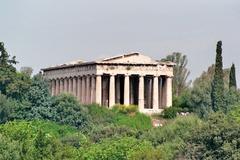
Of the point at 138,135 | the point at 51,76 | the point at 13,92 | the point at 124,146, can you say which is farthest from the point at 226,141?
the point at 51,76

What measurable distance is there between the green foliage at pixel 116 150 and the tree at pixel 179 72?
4896 cm

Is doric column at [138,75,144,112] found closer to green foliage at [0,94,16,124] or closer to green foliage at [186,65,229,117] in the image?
green foliage at [186,65,229,117]

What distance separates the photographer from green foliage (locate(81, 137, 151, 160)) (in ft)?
314

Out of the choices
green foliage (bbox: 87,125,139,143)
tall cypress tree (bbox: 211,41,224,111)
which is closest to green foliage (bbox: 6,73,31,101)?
green foliage (bbox: 87,125,139,143)

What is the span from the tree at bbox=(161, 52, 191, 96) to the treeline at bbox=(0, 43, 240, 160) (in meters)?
2.82

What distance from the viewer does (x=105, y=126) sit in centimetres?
11562

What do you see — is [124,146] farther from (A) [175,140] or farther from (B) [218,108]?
(B) [218,108]

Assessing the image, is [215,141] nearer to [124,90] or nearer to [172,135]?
[172,135]

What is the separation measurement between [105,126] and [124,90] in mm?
14620

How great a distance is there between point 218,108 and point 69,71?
16838 mm

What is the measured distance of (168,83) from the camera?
131625 mm

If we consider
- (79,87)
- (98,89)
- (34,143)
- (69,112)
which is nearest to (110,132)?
(69,112)

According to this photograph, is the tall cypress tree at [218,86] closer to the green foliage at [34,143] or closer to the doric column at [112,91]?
the doric column at [112,91]

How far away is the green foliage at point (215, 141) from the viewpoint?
92.1 meters
